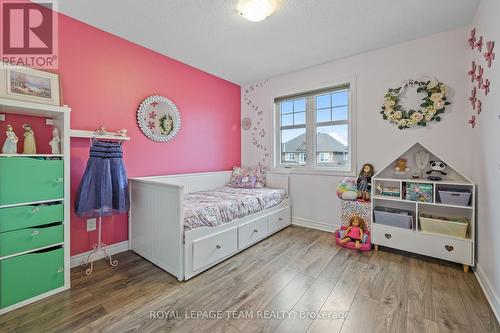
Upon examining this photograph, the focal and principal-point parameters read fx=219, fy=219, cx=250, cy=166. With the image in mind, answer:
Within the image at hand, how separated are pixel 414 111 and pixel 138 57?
3.19 meters

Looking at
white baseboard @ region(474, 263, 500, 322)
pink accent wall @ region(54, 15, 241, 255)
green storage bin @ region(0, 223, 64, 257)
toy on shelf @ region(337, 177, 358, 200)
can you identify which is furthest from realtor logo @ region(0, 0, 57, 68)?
white baseboard @ region(474, 263, 500, 322)

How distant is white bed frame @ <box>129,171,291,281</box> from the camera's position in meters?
1.87

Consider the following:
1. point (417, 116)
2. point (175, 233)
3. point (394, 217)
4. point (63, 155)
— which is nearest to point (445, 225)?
point (394, 217)

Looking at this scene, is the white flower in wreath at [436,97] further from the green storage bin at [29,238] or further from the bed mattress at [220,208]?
the green storage bin at [29,238]

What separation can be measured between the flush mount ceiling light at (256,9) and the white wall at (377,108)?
147cm

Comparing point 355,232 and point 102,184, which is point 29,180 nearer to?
point 102,184

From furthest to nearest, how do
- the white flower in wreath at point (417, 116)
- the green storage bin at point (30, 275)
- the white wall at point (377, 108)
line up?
the white flower in wreath at point (417, 116)
the white wall at point (377, 108)
the green storage bin at point (30, 275)

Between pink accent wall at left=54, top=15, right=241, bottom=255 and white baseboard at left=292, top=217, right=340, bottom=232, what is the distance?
4.94ft

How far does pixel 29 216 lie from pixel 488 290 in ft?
11.1

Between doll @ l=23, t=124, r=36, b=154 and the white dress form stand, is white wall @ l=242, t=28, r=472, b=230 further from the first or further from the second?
doll @ l=23, t=124, r=36, b=154

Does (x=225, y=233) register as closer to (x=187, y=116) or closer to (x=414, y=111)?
(x=187, y=116)

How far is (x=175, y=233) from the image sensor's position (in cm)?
190

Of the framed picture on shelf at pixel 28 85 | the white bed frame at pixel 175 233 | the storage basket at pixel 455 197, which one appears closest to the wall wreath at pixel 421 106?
the storage basket at pixel 455 197

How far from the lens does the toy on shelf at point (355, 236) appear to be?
97.4 inches
